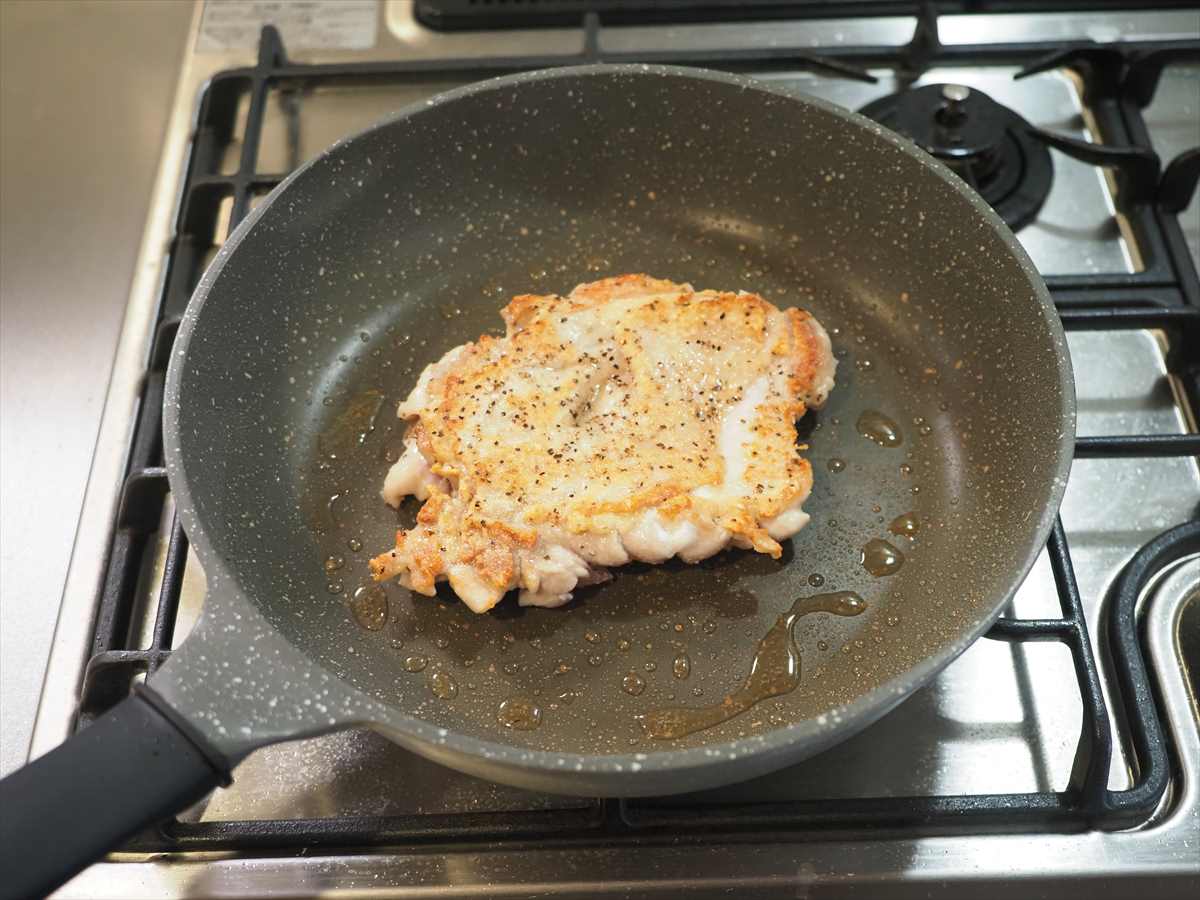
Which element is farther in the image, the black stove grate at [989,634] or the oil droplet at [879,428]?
the oil droplet at [879,428]

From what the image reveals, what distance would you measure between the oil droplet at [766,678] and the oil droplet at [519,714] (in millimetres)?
122

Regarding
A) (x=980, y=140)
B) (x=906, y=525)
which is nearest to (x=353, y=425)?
(x=906, y=525)

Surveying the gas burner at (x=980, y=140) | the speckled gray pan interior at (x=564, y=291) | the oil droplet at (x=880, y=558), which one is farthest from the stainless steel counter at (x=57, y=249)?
the gas burner at (x=980, y=140)

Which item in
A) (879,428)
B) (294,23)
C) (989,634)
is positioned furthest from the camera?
(294,23)

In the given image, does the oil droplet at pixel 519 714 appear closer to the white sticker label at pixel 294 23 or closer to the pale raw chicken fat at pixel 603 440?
the pale raw chicken fat at pixel 603 440

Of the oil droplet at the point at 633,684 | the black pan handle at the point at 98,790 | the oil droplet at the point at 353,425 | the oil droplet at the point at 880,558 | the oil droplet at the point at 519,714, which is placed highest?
the oil droplet at the point at 353,425

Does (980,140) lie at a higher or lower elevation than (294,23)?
lower

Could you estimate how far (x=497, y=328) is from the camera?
1.55 metres

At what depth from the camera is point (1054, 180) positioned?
5.51ft

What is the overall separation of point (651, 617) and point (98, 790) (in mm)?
639

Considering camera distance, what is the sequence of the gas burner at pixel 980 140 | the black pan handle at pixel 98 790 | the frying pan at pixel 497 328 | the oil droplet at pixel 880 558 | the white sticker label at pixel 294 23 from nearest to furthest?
1. the black pan handle at pixel 98 790
2. the frying pan at pixel 497 328
3. the oil droplet at pixel 880 558
4. the gas burner at pixel 980 140
5. the white sticker label at pixel 294 23

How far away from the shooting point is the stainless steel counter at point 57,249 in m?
1.38

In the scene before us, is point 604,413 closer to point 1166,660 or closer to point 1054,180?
point 1166,660

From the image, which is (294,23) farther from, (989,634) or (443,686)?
(989,634)
